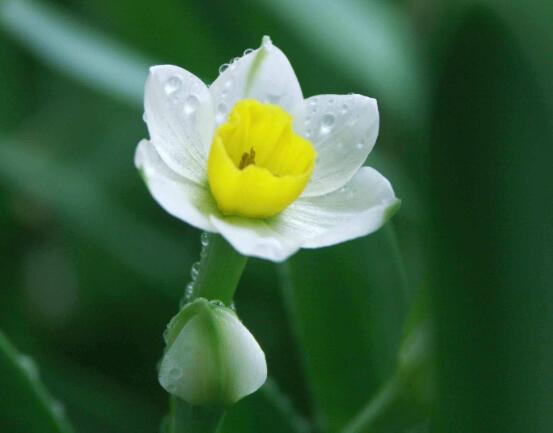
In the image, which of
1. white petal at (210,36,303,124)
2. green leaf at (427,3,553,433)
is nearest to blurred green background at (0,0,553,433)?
green leaf at (427,3,553,433)

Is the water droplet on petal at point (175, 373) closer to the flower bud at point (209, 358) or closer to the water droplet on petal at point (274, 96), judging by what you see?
the flower bud at point (209, 358)

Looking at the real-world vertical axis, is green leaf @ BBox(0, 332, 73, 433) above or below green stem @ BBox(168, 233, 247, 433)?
below

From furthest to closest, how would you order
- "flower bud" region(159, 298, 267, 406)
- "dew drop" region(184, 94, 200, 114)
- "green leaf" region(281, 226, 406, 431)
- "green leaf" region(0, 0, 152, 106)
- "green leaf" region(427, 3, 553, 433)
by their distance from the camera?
"green leaf" region(0, 0, 152, 106) < "green leaf" region(281, 226, 406, 431) < "dew drop" region(184, 94, 200, 114) < "flower bud" region(159, 298, 267, 406) < "green leaf" region(427, 3, 553, 433)

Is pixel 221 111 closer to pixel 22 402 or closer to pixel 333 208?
pixel 333 208

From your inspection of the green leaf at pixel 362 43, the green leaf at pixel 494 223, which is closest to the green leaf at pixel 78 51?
the green leaf at pixel 362 43

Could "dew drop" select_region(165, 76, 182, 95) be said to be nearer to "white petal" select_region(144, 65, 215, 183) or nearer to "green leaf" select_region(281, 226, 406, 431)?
"white petal" select_region(144, 65, 215, 183)

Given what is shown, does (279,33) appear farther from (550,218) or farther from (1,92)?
(550,218)

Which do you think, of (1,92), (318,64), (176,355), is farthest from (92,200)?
(176,355)
